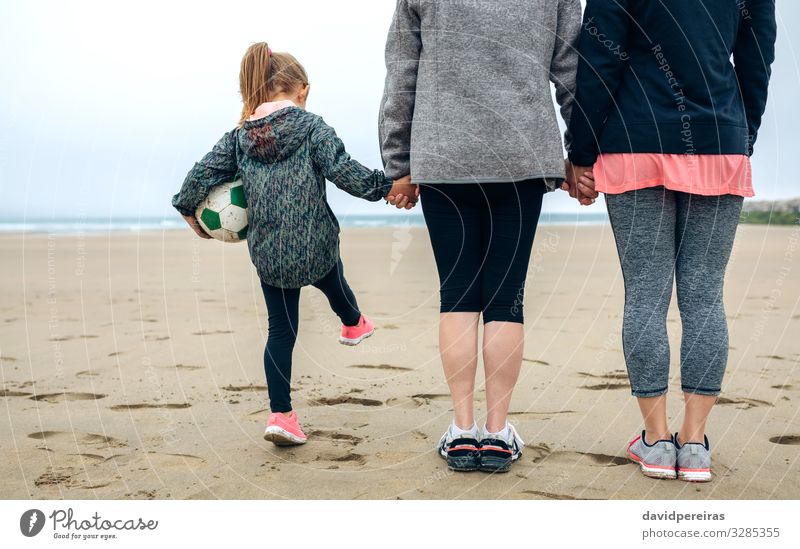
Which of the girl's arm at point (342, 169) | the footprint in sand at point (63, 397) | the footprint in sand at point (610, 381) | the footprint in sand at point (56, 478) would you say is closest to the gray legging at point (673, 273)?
the girl's arm at point (342, 169)

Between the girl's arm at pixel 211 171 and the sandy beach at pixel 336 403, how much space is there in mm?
1078

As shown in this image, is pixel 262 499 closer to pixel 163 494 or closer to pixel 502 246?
pixel 163 494

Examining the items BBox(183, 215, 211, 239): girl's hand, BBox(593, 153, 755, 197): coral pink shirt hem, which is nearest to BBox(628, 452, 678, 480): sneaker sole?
BBox(593, 153, 755, 197): coral pink shirt hem

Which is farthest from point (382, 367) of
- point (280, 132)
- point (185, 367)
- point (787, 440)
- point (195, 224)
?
point (787, 440)

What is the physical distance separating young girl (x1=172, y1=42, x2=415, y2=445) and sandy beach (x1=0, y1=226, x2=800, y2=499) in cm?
44

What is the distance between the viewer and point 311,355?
5.23 m

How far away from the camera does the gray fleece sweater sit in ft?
9.77

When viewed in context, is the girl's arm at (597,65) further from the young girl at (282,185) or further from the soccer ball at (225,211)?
the soccer ball at (225,211)

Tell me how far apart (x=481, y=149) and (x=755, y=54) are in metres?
1.10

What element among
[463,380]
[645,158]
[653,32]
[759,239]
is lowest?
[759,239]

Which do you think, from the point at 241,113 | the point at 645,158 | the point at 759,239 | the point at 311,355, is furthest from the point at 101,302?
the point at 759,239

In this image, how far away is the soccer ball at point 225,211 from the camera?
135 inches

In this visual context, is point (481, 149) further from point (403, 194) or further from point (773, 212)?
point (773, 212)

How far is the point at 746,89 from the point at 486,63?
101 centimetres
